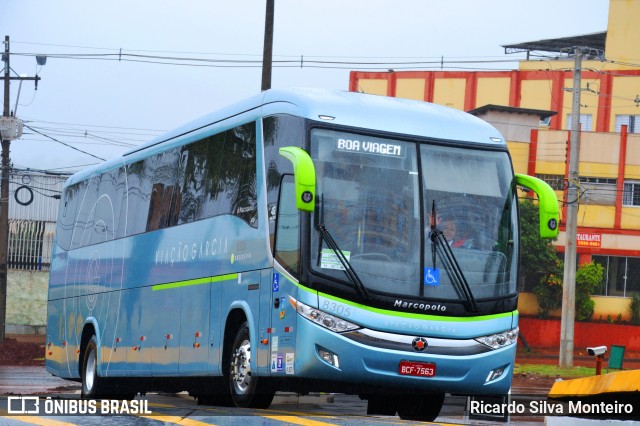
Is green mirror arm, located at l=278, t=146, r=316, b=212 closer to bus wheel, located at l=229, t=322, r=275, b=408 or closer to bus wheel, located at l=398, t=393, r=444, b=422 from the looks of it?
bus wheel, located at l=229, t=322, r=275, b=408

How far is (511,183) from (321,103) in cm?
245

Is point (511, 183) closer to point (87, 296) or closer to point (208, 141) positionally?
point (208, 141)

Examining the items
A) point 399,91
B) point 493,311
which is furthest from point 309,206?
point 399,91

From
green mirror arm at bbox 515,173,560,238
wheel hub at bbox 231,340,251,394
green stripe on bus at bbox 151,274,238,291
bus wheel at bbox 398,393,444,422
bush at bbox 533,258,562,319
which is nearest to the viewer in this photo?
green mirror arm at bbox 515,173,560,238

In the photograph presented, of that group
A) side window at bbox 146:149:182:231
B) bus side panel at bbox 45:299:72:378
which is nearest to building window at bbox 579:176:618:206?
bus side panel at bbox 45:299:72:378

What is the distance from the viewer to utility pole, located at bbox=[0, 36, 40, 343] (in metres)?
48.2

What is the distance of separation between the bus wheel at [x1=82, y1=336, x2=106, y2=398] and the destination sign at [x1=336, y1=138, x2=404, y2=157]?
9064 millimetres

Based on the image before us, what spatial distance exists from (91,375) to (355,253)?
32.1ft

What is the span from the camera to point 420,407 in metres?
15.2

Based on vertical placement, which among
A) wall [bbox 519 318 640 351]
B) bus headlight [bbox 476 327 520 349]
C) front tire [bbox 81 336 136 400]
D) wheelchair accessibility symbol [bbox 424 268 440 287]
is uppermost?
wheelchair accessibility symbol [bbox 424 268 440 287]

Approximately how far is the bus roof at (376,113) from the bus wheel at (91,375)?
25.1 ft

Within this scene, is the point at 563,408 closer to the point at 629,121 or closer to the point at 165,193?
the point at 165,193

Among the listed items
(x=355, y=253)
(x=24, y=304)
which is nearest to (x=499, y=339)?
(x=355, y=253)

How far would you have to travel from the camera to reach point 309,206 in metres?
13.2
